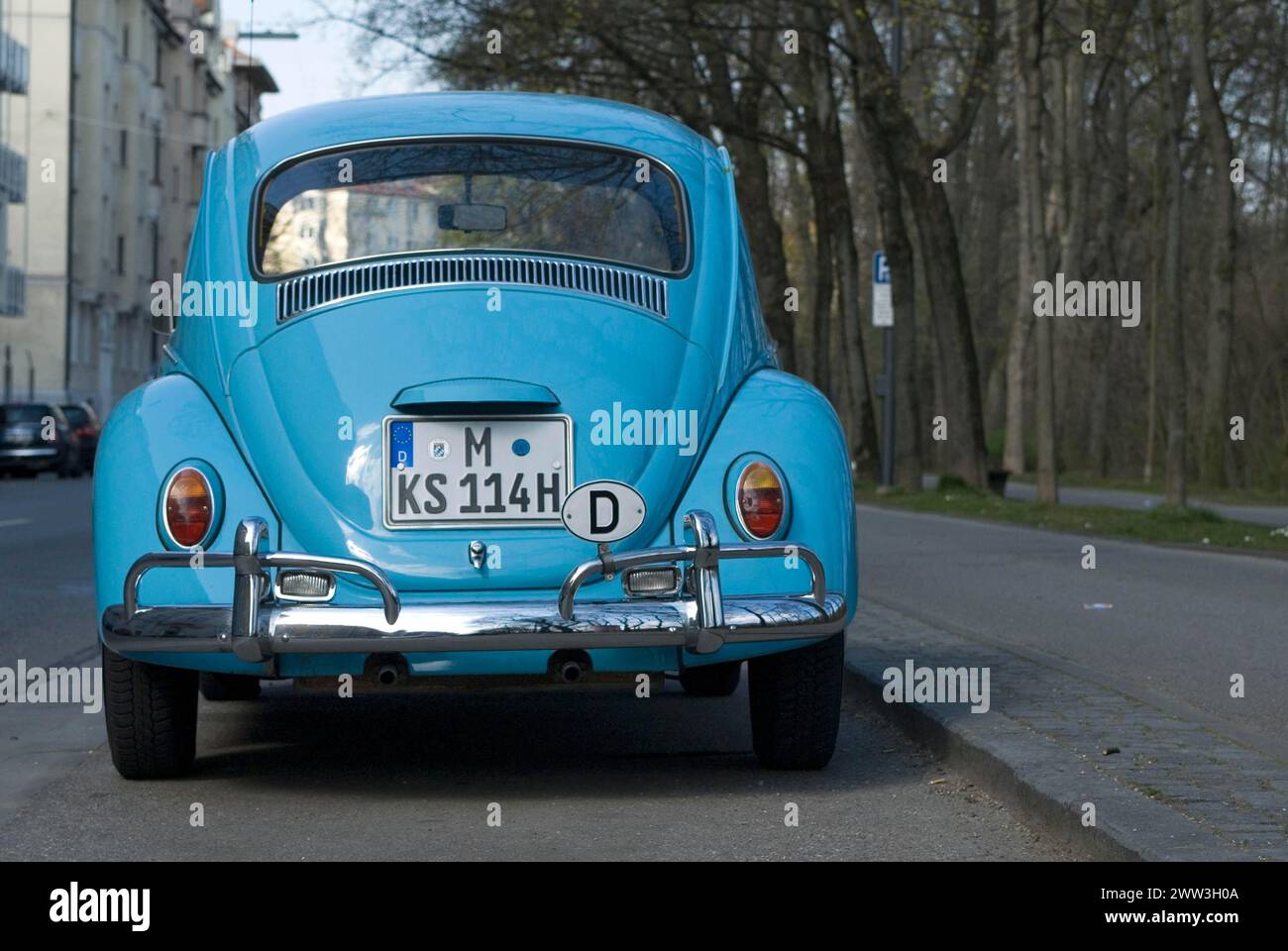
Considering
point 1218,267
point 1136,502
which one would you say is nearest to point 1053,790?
point 1218,267

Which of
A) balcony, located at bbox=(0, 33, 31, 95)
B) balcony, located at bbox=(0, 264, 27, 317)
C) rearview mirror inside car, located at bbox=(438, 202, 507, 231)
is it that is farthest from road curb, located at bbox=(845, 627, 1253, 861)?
balcony, located at bbox=(0, 33, 31, 95)

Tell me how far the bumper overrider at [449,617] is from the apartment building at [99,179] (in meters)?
50.8

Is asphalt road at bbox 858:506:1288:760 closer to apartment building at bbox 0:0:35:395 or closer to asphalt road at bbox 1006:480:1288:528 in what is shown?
asphalt road at bbox 1006:480:1288:528

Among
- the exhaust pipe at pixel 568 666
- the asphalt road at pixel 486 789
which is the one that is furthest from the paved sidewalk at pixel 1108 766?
the exhaust pipe at pixel 568 666

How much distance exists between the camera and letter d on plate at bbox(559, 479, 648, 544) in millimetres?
5840

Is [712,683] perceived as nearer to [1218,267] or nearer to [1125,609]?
[1125,609]

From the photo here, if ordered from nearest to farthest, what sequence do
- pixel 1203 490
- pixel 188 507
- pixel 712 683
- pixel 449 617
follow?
pixel 449 617, pixel 188 507, pixel 712 683, pixel 1203 490

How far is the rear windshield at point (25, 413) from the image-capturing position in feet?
136

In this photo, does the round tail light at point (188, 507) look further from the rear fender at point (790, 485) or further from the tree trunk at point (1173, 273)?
the tree trunk at point (1173, 273)

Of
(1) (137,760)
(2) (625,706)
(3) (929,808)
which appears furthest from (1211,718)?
(1) (137,760)

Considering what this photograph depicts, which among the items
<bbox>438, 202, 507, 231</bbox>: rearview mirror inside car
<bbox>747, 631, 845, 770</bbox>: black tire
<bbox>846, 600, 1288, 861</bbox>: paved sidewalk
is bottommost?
<bbox>846, 600, 1288, 861</bbox>: paved sidewalk

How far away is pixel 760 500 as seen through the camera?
601cm

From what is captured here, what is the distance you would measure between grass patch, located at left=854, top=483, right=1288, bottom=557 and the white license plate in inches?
470

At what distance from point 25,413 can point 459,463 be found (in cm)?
3779
